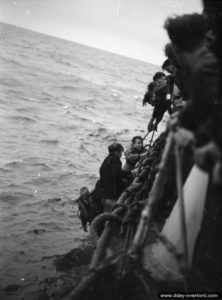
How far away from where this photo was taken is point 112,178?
241 inches

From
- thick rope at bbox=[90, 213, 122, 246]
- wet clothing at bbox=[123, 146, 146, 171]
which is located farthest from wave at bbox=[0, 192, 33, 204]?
thick rope at bbox=[90, 213, 122, 246]

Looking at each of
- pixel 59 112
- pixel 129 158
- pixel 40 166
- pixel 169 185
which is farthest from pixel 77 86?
pixel 169 185

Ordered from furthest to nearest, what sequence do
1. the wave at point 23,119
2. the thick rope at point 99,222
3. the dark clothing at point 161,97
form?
the wave at point 23,119 < the dark clothing at point 161,97 < the thick rope at point 99,222

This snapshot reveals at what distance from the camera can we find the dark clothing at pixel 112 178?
6.02 m

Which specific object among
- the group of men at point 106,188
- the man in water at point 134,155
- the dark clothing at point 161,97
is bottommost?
the group of men at point 106,188

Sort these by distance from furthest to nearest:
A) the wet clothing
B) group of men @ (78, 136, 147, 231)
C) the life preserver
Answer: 1. the wet clothing
2. group of men @ (78, 136, 147, 231)
3. the life preserver

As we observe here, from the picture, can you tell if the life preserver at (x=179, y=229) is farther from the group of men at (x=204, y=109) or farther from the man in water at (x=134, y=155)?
the man in water at (x=134, y=155)

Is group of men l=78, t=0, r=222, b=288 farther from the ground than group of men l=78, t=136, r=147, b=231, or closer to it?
farther from the ground

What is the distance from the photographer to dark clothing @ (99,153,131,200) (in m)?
6.02

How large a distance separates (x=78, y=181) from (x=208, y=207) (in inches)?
390

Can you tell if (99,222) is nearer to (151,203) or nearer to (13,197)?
(151,203)

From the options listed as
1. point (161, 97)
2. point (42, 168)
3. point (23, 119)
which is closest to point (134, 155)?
point (161, 97)

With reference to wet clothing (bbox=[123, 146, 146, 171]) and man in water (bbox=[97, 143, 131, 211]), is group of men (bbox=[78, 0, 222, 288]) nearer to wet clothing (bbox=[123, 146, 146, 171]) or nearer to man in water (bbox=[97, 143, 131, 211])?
man in water (bbox=[97, 143, 131, 211])

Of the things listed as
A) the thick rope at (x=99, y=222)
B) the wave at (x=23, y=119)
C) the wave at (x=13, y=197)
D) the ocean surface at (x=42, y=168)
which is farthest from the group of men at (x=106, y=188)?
the wave at (x=23, y=119)
